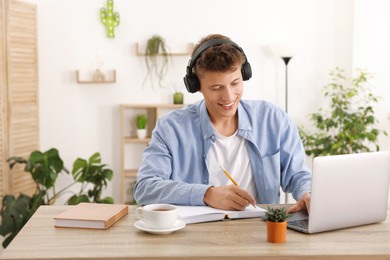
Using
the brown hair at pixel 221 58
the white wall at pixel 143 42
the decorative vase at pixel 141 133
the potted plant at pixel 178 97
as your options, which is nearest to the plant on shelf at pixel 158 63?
the white wall at pixel 143 42

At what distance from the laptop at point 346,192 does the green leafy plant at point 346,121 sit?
2.92 metres

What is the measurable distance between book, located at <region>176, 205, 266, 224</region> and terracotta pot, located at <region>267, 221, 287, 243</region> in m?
0.27

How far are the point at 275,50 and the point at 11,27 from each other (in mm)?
2157

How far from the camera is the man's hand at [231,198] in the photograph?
2.01 meters

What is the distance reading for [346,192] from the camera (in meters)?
1.86

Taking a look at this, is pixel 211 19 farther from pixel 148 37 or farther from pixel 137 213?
pixel 137 213

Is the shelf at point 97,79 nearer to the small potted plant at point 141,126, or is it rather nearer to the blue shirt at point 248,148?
the small potted plant at point 141,126

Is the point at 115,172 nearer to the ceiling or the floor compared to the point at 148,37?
nearer to the floor

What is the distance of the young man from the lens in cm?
231

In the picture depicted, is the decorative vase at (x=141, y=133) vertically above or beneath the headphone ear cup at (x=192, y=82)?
beneath

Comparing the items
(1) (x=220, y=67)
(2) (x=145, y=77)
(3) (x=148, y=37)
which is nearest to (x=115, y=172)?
(2) (x=145, y=77)

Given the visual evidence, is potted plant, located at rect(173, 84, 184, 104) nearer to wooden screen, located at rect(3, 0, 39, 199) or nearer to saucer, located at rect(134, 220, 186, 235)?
wooden screen, located at rect(3, 0, 39, 199)

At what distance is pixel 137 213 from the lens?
6.83 feet

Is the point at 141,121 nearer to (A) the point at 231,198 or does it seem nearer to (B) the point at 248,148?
(B) the point at 248,148
